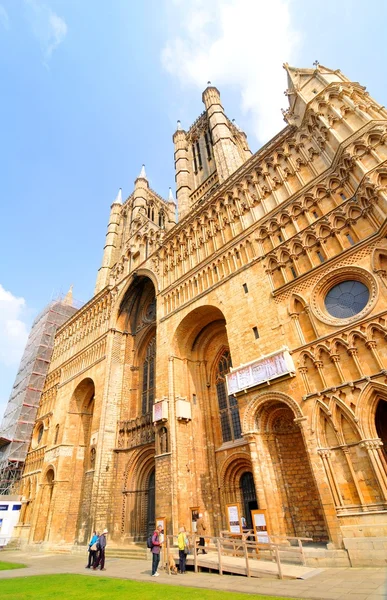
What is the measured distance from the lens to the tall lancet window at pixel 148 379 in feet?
72.1

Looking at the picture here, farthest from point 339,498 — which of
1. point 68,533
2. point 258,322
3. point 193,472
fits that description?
point 68,533

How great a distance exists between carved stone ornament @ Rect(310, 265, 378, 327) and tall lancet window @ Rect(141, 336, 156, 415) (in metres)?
13.7

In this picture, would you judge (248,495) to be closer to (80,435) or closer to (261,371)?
(261,371)

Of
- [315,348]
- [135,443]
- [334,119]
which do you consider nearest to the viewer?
[315,348]

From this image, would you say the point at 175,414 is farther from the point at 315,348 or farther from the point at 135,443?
the point at 315,348

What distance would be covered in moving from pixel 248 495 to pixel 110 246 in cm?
2992

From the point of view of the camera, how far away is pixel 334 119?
46.0 ft

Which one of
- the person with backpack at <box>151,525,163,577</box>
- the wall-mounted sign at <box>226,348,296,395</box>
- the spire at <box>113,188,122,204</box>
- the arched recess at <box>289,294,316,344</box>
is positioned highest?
the spire at <box>113,188,122,204</box>

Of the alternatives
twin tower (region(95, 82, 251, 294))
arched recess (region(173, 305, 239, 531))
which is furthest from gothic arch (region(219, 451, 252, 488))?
twin tower (region(95, 82, 251, 294))

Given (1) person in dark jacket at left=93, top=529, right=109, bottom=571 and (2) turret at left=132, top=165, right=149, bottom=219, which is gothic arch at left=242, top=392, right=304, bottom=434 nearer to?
(1) person in dark jacket at left=93, top=529, right=109, bottom=571

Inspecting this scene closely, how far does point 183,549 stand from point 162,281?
15.4 metres

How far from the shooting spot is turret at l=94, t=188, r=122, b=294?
3366cm

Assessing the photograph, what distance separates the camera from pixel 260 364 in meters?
13.0

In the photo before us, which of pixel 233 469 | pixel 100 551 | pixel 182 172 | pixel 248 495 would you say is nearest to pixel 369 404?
pixel 248 495
